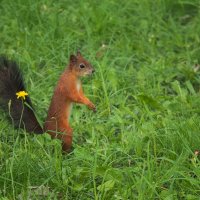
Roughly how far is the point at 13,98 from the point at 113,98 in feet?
3.41

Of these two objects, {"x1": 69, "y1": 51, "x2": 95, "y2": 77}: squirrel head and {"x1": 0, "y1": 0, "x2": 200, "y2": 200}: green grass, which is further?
{"x1": 69, "y1": 51, "x2": 95, "y2": 77}: squirrel head

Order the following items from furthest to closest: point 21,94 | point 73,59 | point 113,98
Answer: point 113,98, point 73,59, point 21,94

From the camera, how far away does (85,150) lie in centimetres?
369

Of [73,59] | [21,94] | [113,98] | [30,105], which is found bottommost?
[113,98]

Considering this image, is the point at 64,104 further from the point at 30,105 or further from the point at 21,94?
the point at 21,94

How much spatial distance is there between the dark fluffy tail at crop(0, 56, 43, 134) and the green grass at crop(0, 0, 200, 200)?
77mm

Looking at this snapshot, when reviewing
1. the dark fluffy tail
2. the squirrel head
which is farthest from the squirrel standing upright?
the squirrel head

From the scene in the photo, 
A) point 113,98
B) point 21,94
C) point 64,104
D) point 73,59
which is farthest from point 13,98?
point 113,98

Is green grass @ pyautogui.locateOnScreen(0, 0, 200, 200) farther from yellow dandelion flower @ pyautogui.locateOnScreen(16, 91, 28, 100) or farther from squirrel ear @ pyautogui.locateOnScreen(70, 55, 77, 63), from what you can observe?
squirrel ear @ pyautogui.locateOnScreen(70, 55, 77, 63)

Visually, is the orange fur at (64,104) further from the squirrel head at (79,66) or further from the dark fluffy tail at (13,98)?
the dark fluffy tail at (13,98)

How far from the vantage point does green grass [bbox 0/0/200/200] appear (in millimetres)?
3426

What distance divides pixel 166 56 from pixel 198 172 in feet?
6.93

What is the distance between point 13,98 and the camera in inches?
152

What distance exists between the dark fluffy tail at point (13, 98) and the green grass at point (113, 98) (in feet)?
0.25
